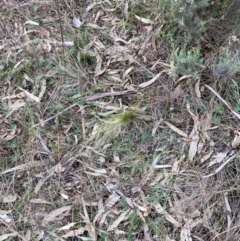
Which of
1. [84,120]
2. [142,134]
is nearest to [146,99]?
[142,134]

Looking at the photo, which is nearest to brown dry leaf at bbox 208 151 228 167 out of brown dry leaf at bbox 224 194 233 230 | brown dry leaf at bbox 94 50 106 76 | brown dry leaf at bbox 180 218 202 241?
brown dry leaf at bbox 224 194 233 230

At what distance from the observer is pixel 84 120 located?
2.21 metres

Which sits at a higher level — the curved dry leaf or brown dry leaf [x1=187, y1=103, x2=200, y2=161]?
brown dry leaf [x1=187, y1=103, x2=200, y2=161]

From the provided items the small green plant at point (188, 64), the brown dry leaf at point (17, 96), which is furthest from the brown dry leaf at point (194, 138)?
the brown dry leaf at point (17, 96)

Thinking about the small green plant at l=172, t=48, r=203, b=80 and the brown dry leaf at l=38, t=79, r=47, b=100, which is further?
the brown dry leaf at l=38, t=79, r=47, b=100

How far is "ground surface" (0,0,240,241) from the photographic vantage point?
77.9 inches

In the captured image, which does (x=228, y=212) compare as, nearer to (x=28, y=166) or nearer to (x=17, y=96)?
(x=28, y=166)

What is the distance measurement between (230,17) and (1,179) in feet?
4.72

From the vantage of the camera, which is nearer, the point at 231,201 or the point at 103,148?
the point at 231,201

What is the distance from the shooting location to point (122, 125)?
7.04 feet

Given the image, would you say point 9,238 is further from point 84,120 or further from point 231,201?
point 231,201

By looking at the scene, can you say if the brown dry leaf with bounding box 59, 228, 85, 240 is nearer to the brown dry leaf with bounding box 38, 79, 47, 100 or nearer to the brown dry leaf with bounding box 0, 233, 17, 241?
the brown dry leaf with bounding box 0, 233, 17, 241

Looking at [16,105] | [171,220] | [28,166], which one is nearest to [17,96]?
[16,105]

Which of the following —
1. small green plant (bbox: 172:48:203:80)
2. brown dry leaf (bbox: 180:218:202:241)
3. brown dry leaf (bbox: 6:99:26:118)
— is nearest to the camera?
brown dry leaf (bbox: 180:218:202:241)
